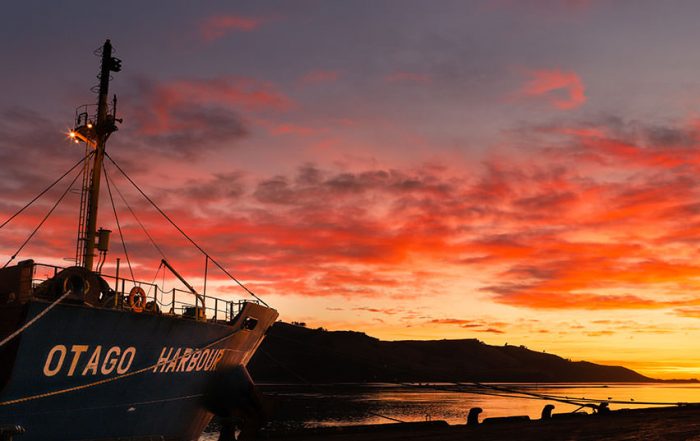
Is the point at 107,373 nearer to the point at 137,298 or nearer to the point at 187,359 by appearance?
the point at 137,298

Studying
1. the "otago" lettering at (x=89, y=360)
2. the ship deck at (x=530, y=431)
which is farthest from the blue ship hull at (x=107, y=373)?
the ship deck at (x=530, y=431)

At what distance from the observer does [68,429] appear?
18.4m

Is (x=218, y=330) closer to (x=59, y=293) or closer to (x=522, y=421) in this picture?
(x=59, y=293)

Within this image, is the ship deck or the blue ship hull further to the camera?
the ship deck

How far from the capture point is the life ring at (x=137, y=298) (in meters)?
20.7

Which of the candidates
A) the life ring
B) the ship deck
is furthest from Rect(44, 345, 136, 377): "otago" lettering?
the ship deck

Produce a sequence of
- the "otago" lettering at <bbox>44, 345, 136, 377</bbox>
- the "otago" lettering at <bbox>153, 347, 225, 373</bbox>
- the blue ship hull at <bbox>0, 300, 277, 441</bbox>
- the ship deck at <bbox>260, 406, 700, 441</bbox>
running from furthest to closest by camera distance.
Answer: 1. the ship deck at <bbox>260, 406, 700, 441</bbox>
2. the "otago" lettering at <bbox>153, 347, 225, 373</bbox>
3. the "otago" lettering at <bbox>44, 345, 136, 377</bbox>
4. the blue ship hull at <bbox>0, 300, 277, 441</bbox>

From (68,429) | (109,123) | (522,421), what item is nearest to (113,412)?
(68,429)

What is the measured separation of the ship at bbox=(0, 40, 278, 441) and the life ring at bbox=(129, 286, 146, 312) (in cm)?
4

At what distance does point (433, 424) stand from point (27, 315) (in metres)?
18.1

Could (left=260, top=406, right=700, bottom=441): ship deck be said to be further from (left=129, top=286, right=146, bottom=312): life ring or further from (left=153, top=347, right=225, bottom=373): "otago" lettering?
(left=129, top=286, right=146, bottom=312): life ring

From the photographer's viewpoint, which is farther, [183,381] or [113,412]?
[183,381]

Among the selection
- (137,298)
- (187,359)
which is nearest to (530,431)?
(187,359)

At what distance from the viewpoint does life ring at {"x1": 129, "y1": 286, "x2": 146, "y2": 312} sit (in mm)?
20739
